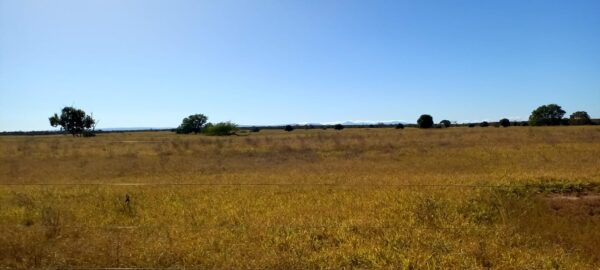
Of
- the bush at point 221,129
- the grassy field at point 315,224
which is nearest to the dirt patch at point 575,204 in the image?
the grassy field at point 315,224

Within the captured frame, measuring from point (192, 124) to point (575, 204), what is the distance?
305 ft

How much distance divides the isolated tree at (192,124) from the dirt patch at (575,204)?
87288mm

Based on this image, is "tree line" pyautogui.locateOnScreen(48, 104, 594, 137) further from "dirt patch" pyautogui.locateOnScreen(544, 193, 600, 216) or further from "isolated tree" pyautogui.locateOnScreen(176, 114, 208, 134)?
"dirt patch" pyautogui.locateOnScreen(544, 193, 600, 216)

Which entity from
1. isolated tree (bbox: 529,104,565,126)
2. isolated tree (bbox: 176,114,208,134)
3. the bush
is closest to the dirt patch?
the bush

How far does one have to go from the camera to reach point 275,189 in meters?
11.4

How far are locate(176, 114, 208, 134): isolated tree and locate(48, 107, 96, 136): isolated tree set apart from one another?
18339 mm

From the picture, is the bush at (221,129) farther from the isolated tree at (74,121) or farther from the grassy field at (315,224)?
the grassy field at (315,224)

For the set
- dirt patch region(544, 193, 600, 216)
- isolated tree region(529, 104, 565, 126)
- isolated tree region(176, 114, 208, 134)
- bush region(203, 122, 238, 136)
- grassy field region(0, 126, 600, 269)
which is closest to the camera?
grassy field region(0, 126, 600, 269)

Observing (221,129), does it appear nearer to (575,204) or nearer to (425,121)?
(425,121)

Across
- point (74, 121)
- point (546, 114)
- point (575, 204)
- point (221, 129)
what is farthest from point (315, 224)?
point (546, 114)

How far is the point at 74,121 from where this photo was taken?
85.6m

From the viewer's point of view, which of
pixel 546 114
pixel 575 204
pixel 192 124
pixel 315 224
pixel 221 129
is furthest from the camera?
pixel 546 114

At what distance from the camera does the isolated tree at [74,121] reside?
84.4 metres

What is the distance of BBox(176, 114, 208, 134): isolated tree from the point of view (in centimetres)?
9450
